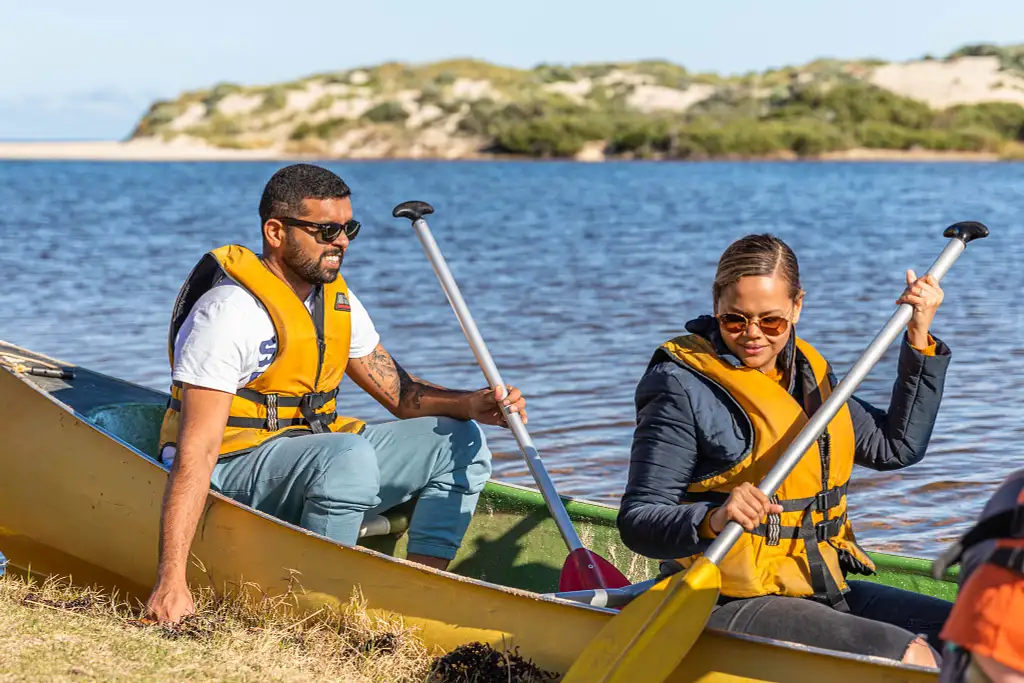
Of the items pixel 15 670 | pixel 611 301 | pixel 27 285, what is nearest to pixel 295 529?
pixel 15 670

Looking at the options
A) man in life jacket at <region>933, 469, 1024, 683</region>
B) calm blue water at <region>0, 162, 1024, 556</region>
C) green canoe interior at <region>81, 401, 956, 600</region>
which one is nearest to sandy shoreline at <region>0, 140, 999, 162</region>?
calm blue water at <region>0, 162, 1024, 556</region>

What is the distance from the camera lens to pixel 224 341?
148 inches

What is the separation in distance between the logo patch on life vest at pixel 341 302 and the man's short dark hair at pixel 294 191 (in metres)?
0.32

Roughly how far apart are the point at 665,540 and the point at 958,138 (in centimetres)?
4657

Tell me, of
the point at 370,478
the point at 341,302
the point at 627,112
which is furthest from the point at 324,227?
the point at 627,112

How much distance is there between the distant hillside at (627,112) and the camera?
49875 millimetres

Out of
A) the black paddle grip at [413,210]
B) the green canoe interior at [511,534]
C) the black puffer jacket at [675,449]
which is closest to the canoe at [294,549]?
the green canoe interior at [511,534]

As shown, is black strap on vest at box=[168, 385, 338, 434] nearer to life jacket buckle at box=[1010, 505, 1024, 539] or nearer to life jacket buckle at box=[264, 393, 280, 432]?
life jacket buckle at box=[264, 393, 280, 432]

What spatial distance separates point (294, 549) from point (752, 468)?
1330 millimetres

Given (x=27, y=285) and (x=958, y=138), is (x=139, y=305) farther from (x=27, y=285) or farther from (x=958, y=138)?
(x=958, y=138)

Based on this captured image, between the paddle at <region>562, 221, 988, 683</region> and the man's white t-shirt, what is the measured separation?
127 centimetres

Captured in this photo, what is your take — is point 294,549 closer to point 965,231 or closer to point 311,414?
point 311,414

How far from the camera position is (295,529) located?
3.71 meters

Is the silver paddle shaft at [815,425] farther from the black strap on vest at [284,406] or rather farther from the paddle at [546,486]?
the black strap on vest at [284,406]
